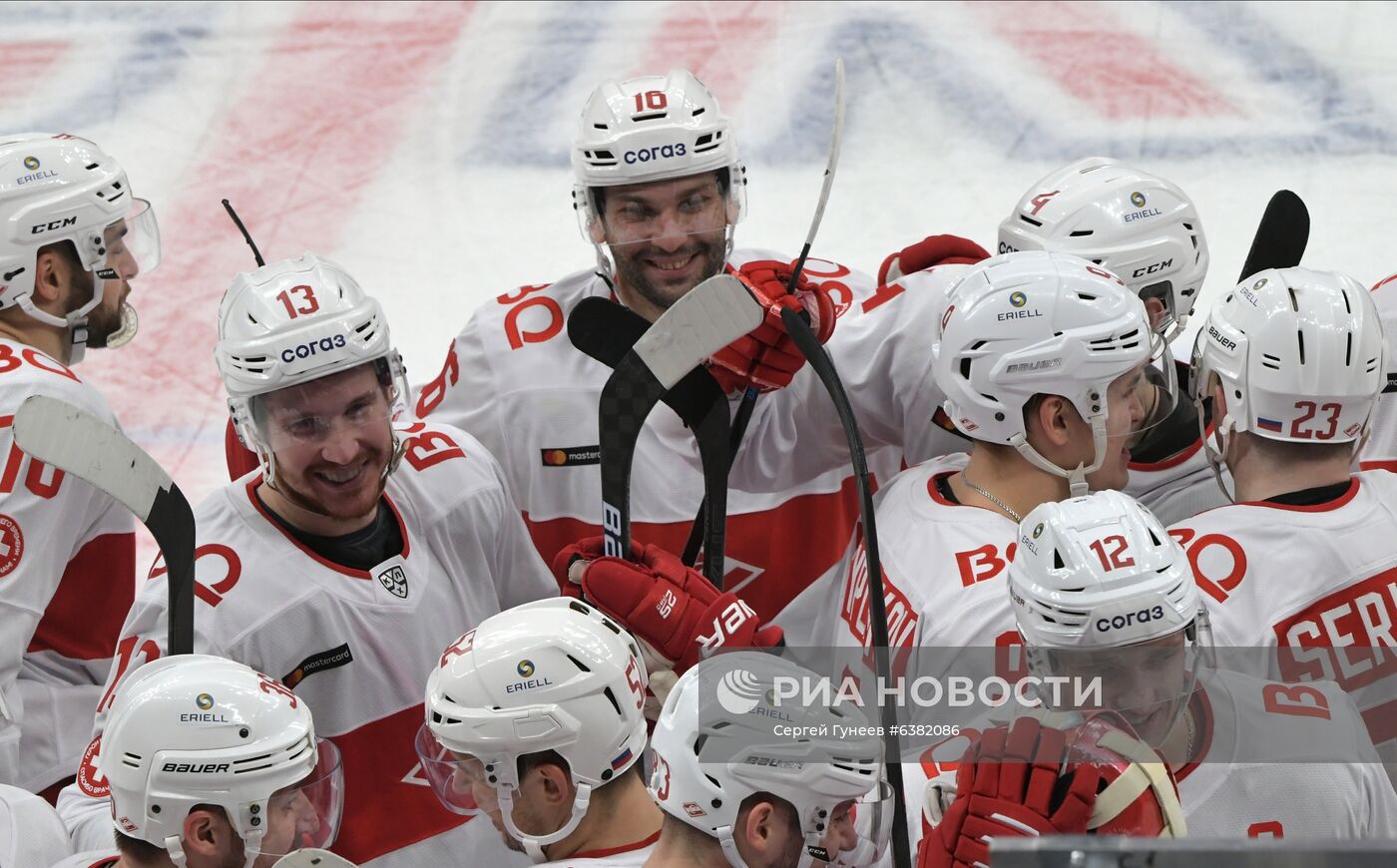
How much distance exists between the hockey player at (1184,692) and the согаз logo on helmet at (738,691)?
1.38 feet

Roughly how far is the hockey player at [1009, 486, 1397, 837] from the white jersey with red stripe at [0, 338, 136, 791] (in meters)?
1.85

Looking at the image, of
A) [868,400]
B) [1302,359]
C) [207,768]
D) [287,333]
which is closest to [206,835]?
[207,768]

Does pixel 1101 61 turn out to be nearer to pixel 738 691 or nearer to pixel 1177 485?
pixel 1177 485

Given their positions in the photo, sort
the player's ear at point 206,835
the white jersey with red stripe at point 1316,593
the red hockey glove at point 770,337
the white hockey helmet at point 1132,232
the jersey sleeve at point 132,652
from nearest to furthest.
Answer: the player's ear at point 206,835 < the white jersey with red stripe at point 1316,593 < the jersey sleeve at point 132,652 < the red hockey glove at point 770,337 < the white hockey helmet at point 1132,232

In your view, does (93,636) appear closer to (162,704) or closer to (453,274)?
(162,704)

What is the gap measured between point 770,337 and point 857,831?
115cm

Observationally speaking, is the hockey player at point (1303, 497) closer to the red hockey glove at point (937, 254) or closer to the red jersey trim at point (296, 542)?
the red hockey glove at point (937, 254)

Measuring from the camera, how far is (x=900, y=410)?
133 inches

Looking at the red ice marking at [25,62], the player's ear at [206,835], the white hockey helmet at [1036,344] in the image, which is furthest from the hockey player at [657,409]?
the red ice marking at [25,62]

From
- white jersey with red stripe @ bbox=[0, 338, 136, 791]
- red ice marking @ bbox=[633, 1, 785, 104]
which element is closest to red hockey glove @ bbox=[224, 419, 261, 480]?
white jersey with red stripe @ bbox=[0, 338, 136, 791]

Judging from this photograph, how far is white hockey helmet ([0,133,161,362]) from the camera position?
11.6 ft

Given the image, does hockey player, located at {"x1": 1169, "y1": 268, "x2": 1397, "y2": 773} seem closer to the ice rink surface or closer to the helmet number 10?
the helmet number 10

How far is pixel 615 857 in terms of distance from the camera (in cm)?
232

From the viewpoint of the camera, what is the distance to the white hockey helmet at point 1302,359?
267 centimetres
